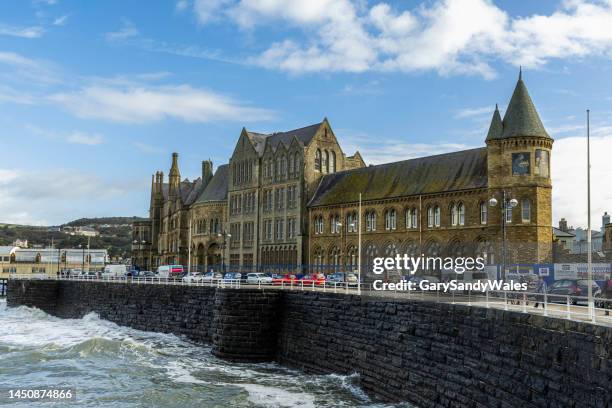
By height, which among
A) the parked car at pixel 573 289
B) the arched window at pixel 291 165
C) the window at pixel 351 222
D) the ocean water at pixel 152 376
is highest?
the arched window at pixel 291 165

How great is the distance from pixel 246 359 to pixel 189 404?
8917 millimetres

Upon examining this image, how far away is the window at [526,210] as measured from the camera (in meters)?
53.0

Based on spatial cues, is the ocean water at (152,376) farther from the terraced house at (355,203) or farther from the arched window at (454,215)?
the arched window at (454,215)

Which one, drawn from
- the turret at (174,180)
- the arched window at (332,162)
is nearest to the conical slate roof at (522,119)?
the arched window at (332,162)

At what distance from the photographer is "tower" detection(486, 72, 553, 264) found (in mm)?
52781

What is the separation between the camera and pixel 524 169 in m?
53.0

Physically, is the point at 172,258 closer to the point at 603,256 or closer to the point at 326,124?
the point at 326,124

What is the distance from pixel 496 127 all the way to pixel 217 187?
168 ft

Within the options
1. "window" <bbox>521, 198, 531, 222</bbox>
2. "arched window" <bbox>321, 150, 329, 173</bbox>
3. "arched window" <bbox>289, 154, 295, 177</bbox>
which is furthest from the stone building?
"arched window" <bbox>289, 154, 295, 177</bbox>

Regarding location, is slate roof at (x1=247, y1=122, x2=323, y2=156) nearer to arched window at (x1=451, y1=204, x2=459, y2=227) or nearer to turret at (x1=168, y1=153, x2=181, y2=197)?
arched window at (x1=451, y1=204, x2=459, y2=227)

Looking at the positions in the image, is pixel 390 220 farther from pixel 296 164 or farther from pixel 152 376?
pixel 152 376

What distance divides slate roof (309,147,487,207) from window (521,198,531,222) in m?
3.85

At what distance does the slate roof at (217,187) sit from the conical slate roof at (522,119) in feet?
156

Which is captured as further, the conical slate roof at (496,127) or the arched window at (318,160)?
the arched window at (318,160)
